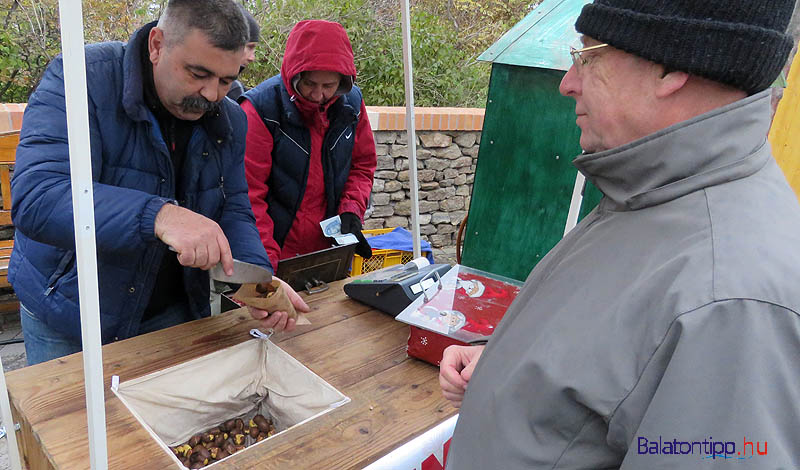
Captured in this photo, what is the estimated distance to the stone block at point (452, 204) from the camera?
225 inches

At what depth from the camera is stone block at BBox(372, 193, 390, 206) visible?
5205 mm

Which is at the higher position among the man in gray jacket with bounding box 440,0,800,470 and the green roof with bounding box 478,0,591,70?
the green roof with bounding box 478,0,591,70

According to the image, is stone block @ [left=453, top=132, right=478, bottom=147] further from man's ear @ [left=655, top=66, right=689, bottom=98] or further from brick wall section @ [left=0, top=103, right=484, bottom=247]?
man's ear @ [left=655, top=66, right=689, bottom=98]

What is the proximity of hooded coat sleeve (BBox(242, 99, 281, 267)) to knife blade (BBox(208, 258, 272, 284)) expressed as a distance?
96cm

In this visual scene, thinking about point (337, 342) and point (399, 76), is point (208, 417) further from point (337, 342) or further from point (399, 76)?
point (399, 76)

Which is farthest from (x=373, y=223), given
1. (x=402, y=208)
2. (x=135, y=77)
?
(x=135, y=77)

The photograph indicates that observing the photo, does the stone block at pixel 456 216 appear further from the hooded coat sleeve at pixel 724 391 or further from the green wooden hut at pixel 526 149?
the hooded coat sleeve at pixel 724 391

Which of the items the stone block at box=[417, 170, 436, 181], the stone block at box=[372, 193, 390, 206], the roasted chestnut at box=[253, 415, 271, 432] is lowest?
the stone block at box=[372, 193, 390, 206]

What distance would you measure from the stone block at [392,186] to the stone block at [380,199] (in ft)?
0.19

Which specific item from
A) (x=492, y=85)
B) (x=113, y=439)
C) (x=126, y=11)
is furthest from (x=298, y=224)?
(x=126, y=11)

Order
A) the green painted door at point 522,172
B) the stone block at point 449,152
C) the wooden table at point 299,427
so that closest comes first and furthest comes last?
the wooden table at point 299,427, the green painted door at point 522,172, the stone block at point 449,152

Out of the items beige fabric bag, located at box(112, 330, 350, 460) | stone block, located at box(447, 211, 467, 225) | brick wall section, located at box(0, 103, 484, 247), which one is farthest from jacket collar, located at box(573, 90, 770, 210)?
stone block, located at box(447, 211, 467, 225)

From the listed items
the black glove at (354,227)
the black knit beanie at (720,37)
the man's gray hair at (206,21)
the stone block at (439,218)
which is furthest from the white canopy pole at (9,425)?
the stone block at (439,218)

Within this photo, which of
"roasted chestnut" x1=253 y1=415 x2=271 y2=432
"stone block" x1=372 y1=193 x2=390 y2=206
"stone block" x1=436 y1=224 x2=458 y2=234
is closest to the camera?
"roasted chestnut" x1=253 y1=415 x2=271 y2=432
